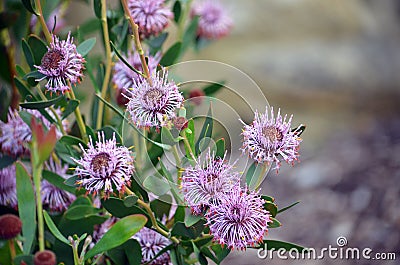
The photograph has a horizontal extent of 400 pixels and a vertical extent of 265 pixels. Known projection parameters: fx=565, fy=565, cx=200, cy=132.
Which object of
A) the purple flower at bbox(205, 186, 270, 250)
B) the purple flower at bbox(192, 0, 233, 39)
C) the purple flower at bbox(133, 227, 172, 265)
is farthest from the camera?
the purple flower at bbox(192, 0, 233, 39)

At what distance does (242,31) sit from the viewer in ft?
6.53

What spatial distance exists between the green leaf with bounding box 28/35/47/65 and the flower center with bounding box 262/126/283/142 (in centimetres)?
24

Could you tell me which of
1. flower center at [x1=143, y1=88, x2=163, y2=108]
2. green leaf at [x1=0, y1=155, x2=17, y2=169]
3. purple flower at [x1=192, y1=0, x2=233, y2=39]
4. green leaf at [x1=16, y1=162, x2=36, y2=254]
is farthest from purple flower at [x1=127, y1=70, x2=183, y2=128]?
purple flower at [x1=192, y1=0, x2=233, y2=39]

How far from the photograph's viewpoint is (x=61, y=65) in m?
0.50

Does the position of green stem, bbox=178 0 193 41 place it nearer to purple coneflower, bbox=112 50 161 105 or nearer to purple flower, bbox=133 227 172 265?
purple coneflower, bbox=112 50 161 105

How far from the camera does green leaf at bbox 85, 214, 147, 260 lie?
1.55 feet

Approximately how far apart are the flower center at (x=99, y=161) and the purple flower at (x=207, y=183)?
69mm

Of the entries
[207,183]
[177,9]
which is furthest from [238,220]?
[177,9]

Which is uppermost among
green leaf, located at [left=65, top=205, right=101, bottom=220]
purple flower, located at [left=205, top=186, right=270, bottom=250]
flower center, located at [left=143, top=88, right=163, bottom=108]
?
flower center, located at [left=143, top=88, right=163, bottom=108]

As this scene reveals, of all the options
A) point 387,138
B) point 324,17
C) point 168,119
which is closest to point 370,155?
point 387,138

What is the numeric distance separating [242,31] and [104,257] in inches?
57.7

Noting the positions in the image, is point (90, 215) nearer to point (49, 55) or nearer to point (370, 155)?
point (49, 55)

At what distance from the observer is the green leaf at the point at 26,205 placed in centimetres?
49

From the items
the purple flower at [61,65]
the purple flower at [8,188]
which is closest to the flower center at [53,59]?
the purple flower at [61,65]
